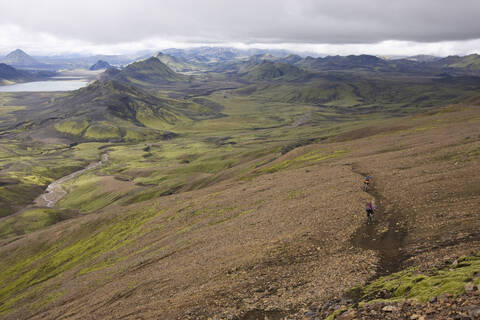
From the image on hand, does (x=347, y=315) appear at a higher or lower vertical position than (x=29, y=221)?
higher

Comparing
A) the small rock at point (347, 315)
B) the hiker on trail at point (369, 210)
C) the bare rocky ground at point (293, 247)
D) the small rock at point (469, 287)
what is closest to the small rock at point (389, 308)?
the bare rocky ground at point (293, 247)

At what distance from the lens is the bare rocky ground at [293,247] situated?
27.3m

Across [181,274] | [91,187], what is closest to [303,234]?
[181,274]

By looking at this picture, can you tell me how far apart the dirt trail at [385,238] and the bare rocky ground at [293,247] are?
0.11 meters

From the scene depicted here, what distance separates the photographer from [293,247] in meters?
36.3

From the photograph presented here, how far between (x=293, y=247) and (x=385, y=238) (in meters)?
9.87

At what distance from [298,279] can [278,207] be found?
26.1 metres

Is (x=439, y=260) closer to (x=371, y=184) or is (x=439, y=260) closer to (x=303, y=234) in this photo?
(x=303, y=234)

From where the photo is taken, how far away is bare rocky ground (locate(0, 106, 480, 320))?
89.6 ft

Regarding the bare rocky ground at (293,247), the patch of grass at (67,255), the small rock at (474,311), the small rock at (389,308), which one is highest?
the small rock at (474,311)

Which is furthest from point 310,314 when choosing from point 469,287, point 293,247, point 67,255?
point 67,255

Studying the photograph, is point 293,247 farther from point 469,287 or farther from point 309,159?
point 309,159

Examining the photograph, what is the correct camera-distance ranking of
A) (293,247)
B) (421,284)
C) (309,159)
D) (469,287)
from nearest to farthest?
1. (469,287)
2. (421,284)
3. (293,247)
4. (309,159)

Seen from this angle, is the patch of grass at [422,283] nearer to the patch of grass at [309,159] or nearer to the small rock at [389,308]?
the small rock at [389,308]
